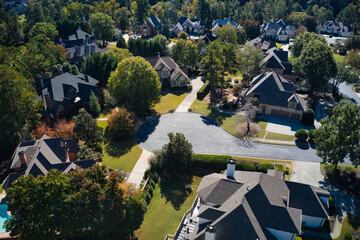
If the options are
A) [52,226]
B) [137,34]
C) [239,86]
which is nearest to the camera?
[52,226]

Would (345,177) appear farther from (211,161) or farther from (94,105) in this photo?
(94,105)

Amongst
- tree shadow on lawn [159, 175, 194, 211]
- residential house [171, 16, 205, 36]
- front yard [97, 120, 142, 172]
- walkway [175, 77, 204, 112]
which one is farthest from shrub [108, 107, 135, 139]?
residential house [171, 16, 205, 36]

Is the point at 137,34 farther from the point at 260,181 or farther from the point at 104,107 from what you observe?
the point at 260,181

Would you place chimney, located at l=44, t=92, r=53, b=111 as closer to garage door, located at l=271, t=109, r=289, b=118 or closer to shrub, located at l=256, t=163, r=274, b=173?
shrub, located at l=256, t=163, r=274, b=173

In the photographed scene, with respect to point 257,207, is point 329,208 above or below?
below

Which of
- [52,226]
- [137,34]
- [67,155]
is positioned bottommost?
[137,34]

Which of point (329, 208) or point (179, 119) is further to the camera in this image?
point (179, 119)

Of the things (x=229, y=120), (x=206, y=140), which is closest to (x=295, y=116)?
(x=229, y=120)

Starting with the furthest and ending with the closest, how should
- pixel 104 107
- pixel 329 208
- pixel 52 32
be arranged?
1. pixel 52 32
2. pixel 104 107
3. pixel 329 208

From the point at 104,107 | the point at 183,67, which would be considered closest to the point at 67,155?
the point at 104,107
